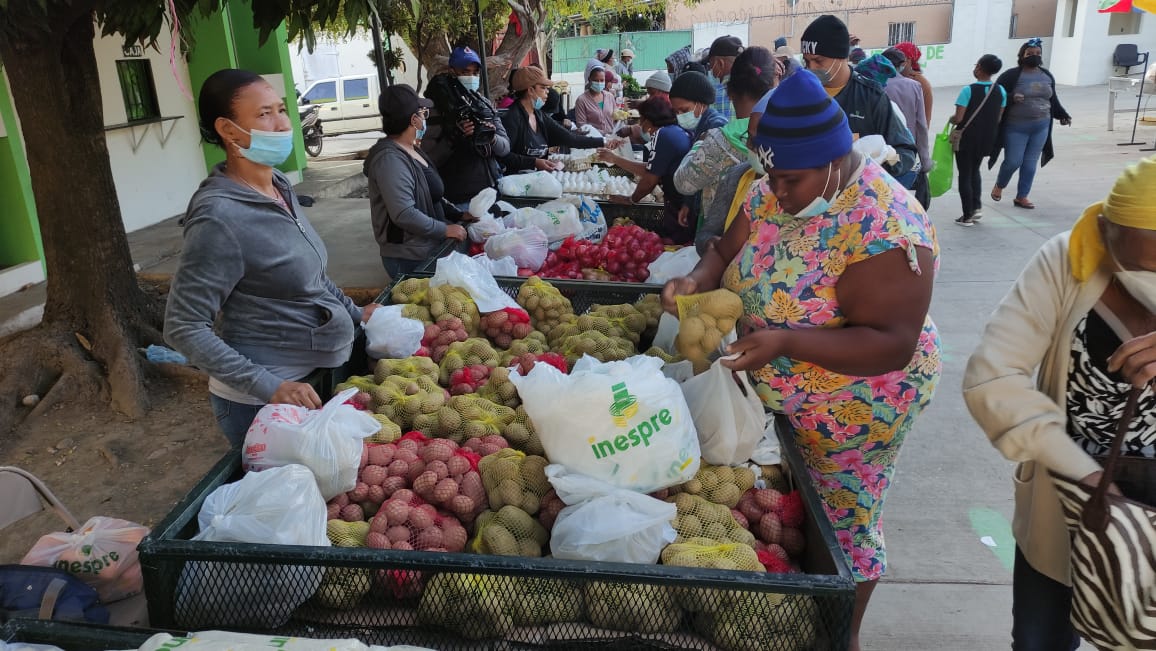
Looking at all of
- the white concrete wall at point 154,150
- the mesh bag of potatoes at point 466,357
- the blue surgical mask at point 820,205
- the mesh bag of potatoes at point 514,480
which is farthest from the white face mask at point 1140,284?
the white concrete wall at point 154,150

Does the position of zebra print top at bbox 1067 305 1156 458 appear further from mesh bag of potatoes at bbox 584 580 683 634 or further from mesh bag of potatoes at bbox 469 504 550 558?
mesh bag of potatoes at bbox 469 504 550 558

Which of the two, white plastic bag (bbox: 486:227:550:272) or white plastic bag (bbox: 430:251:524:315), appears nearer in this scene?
white plastic bag (bbox: 430:251:524:315)

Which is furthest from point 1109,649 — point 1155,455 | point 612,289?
point 612,289

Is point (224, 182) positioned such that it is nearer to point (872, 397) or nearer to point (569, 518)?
point (569, 518)

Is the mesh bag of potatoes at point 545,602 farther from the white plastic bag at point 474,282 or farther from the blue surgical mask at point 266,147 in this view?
the white plastic bag at point 474,282

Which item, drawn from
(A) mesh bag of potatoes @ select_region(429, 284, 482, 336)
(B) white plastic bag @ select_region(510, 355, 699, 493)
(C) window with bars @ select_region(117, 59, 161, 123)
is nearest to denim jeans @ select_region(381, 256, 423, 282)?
(A) mesh bag of potatoes @ select_region(429, 284, 482, 336)

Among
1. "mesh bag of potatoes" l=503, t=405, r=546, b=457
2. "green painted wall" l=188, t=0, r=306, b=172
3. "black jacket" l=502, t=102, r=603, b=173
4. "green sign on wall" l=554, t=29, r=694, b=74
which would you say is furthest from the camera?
"green sign on wall" l=554, t=29, r=694, b=74

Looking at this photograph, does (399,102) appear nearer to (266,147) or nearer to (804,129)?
(266,147)

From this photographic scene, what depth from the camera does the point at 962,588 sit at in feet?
10.3

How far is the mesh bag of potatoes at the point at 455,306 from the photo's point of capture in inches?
135

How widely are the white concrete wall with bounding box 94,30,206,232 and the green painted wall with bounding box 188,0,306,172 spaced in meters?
0.22

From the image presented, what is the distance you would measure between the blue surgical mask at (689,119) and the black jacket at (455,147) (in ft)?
4.37

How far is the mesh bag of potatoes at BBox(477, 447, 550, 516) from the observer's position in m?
2.21

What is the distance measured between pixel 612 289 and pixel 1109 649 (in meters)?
2.48
